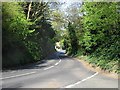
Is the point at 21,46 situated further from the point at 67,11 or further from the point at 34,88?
the point at 67,11

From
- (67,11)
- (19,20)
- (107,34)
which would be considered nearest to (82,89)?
(107,34)

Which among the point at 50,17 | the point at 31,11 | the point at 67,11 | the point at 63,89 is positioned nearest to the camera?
the point at 63,89

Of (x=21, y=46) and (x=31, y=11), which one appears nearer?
(x=21, y=46)

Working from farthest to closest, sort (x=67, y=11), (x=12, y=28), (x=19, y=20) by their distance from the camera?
(x=67, y=11)
(x=19, y=20)
(x=12, y=28)

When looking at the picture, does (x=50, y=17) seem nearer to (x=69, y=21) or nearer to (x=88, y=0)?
(x=69, y=21)

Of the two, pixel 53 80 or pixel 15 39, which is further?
pixel 15 39

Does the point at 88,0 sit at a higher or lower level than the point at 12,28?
higher

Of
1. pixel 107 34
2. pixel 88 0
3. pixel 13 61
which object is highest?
pixel 88 0

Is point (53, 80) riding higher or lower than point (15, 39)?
lower

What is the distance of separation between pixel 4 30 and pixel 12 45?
393 centimetres

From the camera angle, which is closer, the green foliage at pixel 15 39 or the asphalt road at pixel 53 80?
the asphalt road at pixel 53 80

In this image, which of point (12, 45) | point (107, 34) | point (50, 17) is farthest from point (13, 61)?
point (50, 17)

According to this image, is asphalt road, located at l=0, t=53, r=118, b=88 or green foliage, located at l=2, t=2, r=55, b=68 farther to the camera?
green foliage, located at l=2, t=2, r=55, b=68

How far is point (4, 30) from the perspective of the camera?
29.4m
